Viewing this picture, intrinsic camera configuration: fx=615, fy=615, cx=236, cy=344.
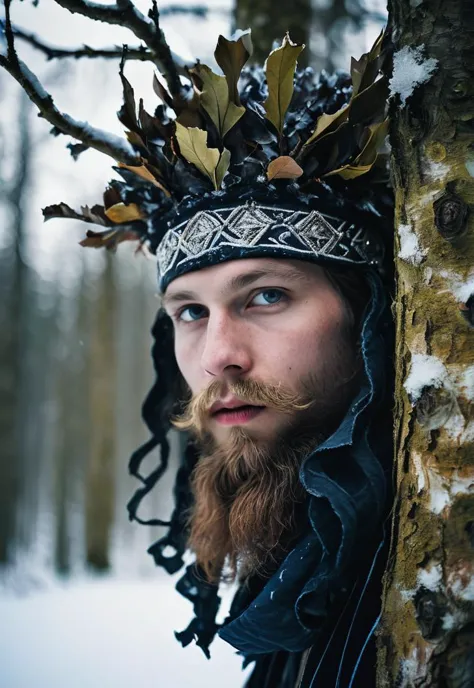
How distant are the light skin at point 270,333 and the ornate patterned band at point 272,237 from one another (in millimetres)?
39

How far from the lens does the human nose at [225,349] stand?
5.77ft

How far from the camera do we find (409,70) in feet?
4.04

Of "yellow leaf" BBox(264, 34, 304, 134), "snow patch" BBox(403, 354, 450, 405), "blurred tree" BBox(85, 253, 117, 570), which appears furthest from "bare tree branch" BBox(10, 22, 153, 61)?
"blurred tree" BBox(85, 253, 117, 570)

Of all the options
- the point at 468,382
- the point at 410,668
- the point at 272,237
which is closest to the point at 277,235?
the point at 272,237

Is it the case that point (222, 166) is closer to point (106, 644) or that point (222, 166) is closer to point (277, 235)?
point (277, 235)

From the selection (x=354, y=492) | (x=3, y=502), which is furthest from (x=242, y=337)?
(x=3, y=502)

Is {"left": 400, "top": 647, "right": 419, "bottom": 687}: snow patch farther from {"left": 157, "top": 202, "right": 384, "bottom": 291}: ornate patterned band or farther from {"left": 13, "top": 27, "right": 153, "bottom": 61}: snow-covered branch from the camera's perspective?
{"left": 13, "top": 27, "right": 153, "bottom": 61}: snow-covered branch

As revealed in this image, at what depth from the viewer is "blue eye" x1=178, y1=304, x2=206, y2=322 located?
78.8 inches

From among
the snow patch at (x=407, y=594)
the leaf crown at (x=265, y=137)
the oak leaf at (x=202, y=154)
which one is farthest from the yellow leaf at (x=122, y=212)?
the snow patch at (x=407, y=594)

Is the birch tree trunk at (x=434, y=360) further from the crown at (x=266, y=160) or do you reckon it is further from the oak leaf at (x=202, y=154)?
the oak leaf at (x=202, y=154)

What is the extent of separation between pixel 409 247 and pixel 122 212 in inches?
44.9

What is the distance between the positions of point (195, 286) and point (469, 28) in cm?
102

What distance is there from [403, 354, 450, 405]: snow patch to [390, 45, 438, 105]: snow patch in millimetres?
524

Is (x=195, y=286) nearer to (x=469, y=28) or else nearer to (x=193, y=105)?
(x=193, y=105)
